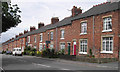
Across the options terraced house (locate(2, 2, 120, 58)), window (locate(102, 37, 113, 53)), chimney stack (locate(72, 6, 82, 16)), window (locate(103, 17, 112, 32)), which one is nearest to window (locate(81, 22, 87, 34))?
terraced house (locate(2, 2, 120, 58))

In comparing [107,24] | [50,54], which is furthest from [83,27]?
[50,54]

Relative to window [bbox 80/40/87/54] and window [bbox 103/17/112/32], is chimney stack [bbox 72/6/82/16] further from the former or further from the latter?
window [bbox 103/17/112/32]

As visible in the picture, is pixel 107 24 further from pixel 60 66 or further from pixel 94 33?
pixel 60 66

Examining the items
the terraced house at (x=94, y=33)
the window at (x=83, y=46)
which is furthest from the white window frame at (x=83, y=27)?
the window at (x=83, y=46)

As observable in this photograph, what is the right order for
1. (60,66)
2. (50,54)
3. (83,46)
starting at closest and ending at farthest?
(60,66) < (83,46) < (50,54)

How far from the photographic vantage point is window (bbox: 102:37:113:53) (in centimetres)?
2164

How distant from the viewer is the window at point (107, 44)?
21641 millimetres

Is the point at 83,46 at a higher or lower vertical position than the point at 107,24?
lower

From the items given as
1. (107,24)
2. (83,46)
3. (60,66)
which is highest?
(107,24)

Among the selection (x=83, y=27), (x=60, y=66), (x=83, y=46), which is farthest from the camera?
(x=83, y=27)

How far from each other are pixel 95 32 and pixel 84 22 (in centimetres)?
326

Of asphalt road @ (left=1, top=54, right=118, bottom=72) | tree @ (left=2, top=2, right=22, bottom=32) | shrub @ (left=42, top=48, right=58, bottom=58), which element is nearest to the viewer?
asphalt road @ (left=1, top=54, right=118, bottom=72)

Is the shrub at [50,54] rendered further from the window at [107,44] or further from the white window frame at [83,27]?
the window at [107,44]

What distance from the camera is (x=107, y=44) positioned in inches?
869
